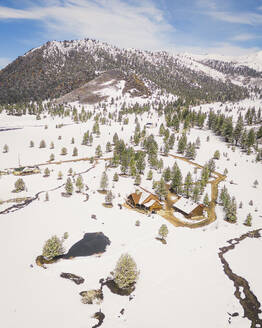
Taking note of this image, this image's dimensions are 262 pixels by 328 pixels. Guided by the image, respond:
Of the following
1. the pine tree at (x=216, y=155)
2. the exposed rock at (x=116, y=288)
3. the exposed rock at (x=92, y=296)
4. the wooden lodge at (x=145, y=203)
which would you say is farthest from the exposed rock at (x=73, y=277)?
the pine tree at (x=216, y=155)

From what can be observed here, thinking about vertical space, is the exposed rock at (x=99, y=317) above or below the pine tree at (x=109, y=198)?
below

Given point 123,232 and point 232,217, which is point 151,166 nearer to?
point 232,217

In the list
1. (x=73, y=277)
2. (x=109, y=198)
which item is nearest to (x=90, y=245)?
(x=73, y=277)

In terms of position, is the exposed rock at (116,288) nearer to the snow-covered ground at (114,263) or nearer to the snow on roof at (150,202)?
the snow-covered ground at (114,263)

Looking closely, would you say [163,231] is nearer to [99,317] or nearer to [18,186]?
[99,317]

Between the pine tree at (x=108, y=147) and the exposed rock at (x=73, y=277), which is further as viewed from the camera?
the pine tree at (x=108, y=147)

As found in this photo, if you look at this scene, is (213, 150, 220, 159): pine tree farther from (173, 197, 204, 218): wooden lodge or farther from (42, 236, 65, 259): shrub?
(42, 236, 65, 259): shrub
